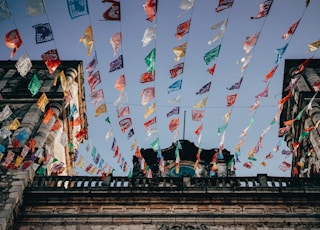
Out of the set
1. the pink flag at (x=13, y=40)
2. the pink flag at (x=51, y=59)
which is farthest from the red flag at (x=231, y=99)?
the pink flag at (x=13, y=40)

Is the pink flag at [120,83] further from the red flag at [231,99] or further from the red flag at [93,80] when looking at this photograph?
the red flag at [231,99]

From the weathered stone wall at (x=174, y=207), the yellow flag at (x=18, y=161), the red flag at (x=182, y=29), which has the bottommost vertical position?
the weathered stone wall at (x=174, y=207)

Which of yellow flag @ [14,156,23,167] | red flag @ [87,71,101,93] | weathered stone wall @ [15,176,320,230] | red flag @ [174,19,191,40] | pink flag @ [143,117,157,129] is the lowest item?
weathered stone wall @ [15,176,320,230]

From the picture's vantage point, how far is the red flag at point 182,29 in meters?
12.1

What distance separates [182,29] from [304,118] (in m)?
11.7

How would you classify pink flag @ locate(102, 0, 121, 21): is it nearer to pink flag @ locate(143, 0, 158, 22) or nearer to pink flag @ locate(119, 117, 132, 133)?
pink flag @ locate(143, 0, 158, 22)

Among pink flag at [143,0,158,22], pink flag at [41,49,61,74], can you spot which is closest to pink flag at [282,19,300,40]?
pink flag at [143,0,158,22]

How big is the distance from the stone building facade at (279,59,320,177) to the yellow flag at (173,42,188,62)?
5.88 m

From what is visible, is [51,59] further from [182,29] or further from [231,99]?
[231,99]

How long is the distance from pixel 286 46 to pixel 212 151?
8.19 metres

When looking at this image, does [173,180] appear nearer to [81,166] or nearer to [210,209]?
[210,209]

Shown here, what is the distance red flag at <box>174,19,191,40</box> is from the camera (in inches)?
476

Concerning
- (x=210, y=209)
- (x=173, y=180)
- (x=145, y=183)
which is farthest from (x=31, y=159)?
(x=210, y=209)

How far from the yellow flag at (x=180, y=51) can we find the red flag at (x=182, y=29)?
0.59 m
